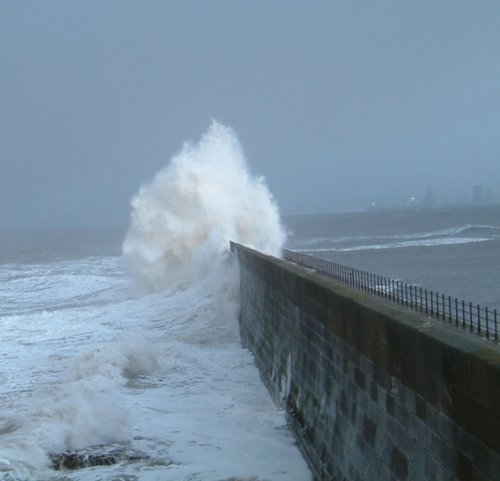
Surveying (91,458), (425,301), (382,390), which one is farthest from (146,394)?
(382,390)

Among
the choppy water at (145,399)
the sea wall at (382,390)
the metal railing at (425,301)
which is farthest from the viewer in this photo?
the choppy water at (145,399)

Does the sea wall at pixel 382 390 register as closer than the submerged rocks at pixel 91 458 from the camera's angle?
Yes

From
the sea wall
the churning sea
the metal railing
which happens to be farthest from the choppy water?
the metal railing

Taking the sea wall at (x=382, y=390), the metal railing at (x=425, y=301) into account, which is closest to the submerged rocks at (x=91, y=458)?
the sea wall at (x=382, y=390)

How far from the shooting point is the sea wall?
3814 millimetres

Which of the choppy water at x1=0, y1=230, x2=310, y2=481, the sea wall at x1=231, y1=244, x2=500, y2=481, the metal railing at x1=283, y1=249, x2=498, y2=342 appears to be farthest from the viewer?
the choppy water at x1=0, y1=230, x2=310, y2=481

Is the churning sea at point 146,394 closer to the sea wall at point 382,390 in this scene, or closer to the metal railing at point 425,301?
the sea wall at point 382,390

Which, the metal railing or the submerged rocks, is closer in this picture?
the metal railing

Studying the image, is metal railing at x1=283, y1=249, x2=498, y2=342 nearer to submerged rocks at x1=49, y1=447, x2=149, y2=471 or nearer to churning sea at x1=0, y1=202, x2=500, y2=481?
churning sea at x1=0, y1=202, x2=500, y2=481

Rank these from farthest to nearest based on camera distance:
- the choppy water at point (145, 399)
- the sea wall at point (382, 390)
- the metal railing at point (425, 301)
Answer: the choppy water at point (145, 399), the metal railing at point (425, 301), the sea wall at point (382, 390)

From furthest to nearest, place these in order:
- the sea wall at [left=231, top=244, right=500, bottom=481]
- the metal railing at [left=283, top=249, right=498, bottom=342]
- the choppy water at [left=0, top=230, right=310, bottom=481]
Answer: the choppy water at [left=0, top=230, right=310, bottom=481], the metal railing at [left=283, top=249, right=498, bottom=342], the sea wall at [left=231, top=244, right=500, bottom=481]

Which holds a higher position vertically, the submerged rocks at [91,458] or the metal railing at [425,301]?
the metal railing at [425,301]

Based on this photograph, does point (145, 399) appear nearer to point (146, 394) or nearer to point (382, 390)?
point (146, 394)

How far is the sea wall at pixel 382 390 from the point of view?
3.81m
